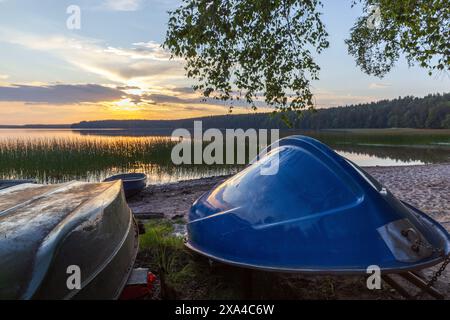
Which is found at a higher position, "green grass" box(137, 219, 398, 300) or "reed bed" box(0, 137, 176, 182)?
"green grass" box(137, 219, 398, 300)

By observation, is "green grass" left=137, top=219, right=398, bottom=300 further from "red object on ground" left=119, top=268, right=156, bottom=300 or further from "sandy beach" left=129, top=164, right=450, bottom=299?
"red object on ground" left=119, top=268, right=156, bottom=300

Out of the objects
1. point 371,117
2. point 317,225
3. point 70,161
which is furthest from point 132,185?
point 371,117

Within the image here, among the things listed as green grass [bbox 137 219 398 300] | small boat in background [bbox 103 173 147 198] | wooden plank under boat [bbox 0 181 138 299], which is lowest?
small boat in background [bbox 103 173 147 198]

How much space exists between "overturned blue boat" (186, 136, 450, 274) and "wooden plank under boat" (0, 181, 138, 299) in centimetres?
81

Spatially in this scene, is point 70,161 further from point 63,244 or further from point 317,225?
point 317,225

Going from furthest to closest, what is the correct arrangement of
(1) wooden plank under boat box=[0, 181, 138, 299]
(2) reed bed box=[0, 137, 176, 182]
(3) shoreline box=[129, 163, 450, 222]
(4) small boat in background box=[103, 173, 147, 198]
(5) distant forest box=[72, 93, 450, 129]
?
(5) distant forest box=[72, 93, 450, 129]
(2) reed bed box=[0, 137, 176, 182]
(4) small boat in background box=[103, 173, 147, 198]
(3) shoreline box=[129, 163, 450, 222]
(1) wooden plank under boat box=[0, 181, 138, 299]

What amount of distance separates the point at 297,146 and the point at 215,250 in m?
1.16

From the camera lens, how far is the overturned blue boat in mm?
2350

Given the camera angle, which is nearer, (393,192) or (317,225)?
(317,225)

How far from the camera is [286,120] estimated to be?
23.9ft

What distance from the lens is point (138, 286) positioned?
2.78 metres

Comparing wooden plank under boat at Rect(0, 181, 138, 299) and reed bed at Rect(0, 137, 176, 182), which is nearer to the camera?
wooden plank under boat at Rect(0, 181, 138, 299)

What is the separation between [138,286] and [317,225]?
57.8 inches

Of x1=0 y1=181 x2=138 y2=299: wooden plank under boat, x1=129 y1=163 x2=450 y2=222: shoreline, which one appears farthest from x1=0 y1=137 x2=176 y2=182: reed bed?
x1=0 y1=181 x2=138 y2=299: wooden plank under boat
